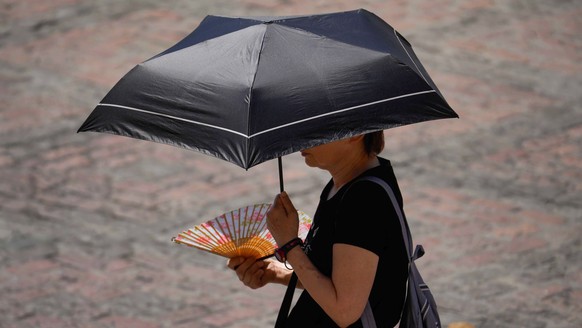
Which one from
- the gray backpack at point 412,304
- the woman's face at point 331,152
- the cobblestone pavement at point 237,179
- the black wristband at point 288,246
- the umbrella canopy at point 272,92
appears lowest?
the cobblestone pavement at point 237,179

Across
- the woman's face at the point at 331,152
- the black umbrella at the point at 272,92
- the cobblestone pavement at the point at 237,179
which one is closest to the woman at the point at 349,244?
the woman's face at the point at 331,152

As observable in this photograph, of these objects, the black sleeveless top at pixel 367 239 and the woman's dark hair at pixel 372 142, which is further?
the woman's dark hair at pixel 372 142

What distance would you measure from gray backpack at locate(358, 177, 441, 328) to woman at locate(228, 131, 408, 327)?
3cm

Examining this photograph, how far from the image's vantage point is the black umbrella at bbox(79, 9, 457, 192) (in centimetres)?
271

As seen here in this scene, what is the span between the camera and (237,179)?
6855 millimetres

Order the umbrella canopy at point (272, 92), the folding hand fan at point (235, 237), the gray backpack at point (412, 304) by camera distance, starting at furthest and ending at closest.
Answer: the folding hand fan at point (235, 237) → the gray backpack at point (412, 304) → the umbrella canopy at point (272, 92)

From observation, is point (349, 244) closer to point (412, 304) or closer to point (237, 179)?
point (412, 304)

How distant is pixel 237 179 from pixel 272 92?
4126 millimetres

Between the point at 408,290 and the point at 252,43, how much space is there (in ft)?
2.80

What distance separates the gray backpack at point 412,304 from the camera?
2.82m

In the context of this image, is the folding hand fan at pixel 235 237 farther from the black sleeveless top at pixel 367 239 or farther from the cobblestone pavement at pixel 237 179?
the cobblestone pavement at pixel 237 179

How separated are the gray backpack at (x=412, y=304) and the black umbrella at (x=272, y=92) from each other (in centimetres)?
24

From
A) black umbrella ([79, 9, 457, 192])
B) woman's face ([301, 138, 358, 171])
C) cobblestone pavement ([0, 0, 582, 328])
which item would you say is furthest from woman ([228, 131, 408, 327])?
cobblestone pavement ([0, 0, 582, 328])

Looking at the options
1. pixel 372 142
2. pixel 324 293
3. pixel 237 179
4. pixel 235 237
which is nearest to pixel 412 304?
pixel 324 293
